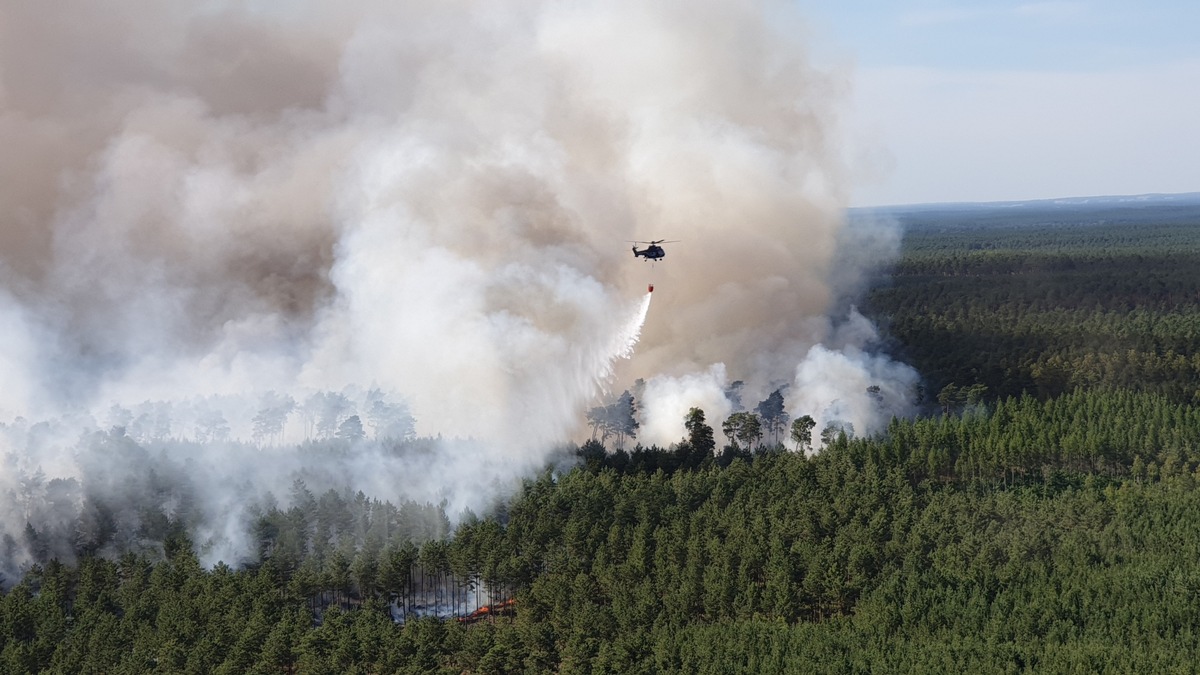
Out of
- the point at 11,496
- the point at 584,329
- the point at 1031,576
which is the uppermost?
the point at 584,329

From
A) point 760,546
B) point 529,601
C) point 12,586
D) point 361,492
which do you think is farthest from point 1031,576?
point 12,586

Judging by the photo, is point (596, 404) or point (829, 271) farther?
point (829, 271)

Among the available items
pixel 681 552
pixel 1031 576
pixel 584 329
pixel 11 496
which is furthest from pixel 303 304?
pixel 1031 576

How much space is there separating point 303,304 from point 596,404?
83.5 ft

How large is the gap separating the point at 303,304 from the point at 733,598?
2112 inches

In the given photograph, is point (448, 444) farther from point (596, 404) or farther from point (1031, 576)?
point (1031, 576)

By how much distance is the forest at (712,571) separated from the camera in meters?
49.5

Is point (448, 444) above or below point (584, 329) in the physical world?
below

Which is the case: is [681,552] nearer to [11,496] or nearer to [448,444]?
[448,444]

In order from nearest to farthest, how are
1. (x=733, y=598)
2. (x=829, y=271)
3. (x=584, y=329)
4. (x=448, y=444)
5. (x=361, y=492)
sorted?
(x=733, y=598), (x=361, y=492), (x=448, y=444), (x=584, y=329), (x=829, y=271)

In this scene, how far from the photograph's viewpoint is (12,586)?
60.4 meters

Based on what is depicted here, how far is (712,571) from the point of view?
55438 millimetres

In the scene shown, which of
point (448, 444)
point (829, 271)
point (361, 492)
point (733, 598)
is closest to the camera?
point (733, 598)

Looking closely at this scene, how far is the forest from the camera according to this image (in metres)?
49.5
